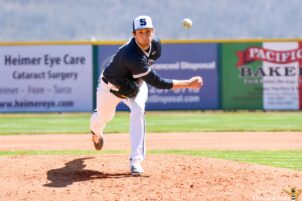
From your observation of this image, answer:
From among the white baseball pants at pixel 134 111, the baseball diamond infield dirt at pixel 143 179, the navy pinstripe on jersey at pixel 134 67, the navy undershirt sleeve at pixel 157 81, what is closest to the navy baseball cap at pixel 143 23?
the navy pinstripe on jersey at pixel 134 67

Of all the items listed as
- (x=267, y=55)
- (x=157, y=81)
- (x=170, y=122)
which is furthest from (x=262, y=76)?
(x=157, y=81)

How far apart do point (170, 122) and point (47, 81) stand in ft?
15.1

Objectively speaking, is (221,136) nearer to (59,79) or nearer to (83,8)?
(59,79)

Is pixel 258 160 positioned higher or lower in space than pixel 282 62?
lower

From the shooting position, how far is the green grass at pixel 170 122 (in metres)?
15.0

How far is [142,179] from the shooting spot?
713cm

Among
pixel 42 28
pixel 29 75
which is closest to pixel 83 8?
pixel 42 28

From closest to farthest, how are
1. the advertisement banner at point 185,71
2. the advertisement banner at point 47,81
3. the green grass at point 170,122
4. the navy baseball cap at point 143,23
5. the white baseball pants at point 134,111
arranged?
the navy baseball cap at point 143,23 < the white baseball pants at point 134,111 < the green grass at point 170,122 < the advertisement banner at point 47,81 < the advertisement banner at point 185,71

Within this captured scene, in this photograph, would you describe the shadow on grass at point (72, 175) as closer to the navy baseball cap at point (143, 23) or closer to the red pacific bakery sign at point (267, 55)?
the navy baseball cap at point (143, 23)

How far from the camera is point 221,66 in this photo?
19.9m

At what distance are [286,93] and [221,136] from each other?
6.76 metres

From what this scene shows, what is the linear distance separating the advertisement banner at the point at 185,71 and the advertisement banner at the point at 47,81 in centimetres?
76

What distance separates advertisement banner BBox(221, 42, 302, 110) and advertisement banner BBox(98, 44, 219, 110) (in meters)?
0.37

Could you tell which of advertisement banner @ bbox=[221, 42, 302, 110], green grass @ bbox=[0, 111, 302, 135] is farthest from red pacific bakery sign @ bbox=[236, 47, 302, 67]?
green grass @ bbox=[0, 111, 302, 135]
